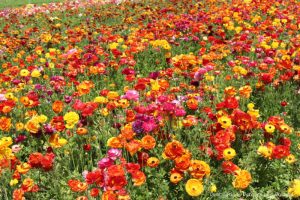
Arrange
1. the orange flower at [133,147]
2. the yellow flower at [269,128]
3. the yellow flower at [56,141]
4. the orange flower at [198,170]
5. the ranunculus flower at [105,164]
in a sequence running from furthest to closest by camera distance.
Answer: the yellow flower at [56,141]
the yellow flower at [269,128]
the orange flower at [133,147]
the ranunculus flower at [105,164]
the orange flower at [198,170]

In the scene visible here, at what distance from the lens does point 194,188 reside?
2.65 meters

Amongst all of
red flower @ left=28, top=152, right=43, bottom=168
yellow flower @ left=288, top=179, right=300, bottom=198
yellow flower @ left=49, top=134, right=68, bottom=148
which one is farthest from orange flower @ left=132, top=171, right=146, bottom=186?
yellow flower @ left=288, top=179, right=300, bottom=198

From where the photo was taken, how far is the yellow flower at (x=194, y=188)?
263 cm

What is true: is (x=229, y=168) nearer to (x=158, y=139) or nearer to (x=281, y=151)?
(x=281, y=151)

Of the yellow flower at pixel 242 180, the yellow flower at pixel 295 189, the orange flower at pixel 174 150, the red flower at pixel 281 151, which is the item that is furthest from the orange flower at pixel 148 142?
the yellow flower at pixel 295 189

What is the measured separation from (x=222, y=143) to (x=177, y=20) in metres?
5.78

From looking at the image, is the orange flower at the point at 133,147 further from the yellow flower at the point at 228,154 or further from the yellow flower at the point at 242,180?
the yellow flower at the point at 242,180

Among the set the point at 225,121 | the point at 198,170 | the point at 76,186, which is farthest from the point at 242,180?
the point at 76,186

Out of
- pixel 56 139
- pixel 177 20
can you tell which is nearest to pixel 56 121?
Answer: pixel 56 139

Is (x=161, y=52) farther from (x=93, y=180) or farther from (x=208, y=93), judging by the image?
(x=93, y=180)

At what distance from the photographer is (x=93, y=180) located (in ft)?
9.09

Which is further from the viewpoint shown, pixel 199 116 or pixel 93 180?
pixel 199 116

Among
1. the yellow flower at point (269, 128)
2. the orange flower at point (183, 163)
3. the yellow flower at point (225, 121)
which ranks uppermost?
the yellow flower at point (225, 121)

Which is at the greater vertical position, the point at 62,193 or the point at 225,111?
the point at 225,111
